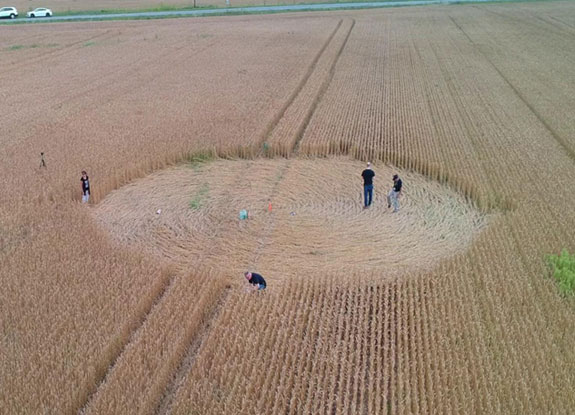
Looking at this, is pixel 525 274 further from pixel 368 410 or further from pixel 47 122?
pixel 47 122

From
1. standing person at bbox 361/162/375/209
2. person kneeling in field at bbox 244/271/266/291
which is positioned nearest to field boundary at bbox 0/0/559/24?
standing person at bbox 361/162/375/209

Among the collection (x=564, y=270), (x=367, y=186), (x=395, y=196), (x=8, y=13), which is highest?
(x=8, y=13)

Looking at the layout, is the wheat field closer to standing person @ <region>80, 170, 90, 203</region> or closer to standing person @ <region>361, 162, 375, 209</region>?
standing person @ <region>361, 162, 375, 209</region>

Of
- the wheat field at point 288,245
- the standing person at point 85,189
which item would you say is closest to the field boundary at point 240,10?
the wheat field at point 288,245

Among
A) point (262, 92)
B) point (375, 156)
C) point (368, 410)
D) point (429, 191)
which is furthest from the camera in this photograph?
point (262, 92)

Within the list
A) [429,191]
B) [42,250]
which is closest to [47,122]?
[42,250]

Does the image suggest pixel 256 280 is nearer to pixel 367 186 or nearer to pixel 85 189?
pixel 367 186

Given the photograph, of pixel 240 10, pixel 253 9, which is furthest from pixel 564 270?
pixel 253 9
